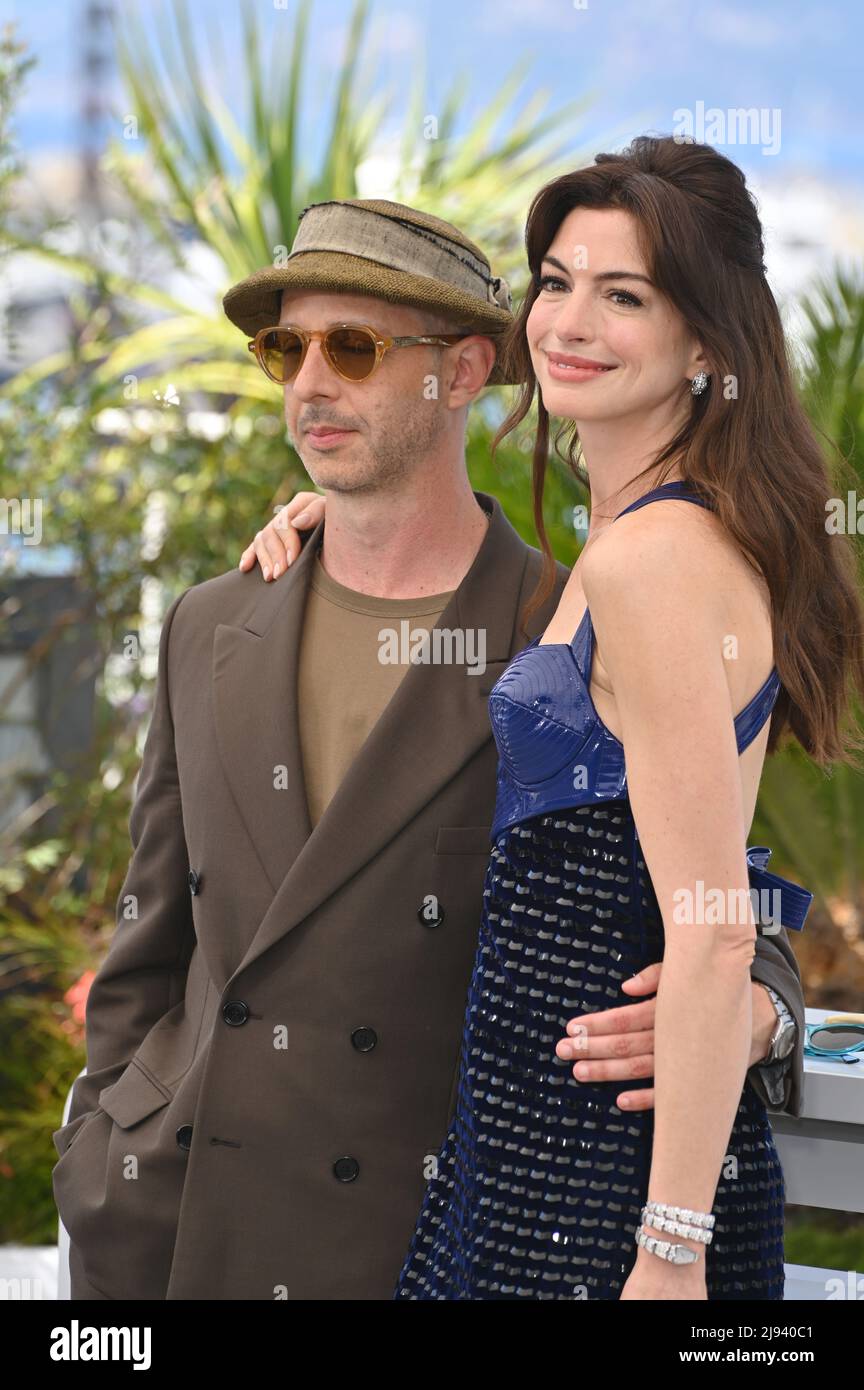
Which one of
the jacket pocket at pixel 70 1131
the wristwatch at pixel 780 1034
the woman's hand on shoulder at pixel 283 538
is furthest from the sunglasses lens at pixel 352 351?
the jacket pocket at pixel 70 1131

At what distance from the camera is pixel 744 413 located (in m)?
1.57

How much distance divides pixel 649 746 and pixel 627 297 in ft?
1.67

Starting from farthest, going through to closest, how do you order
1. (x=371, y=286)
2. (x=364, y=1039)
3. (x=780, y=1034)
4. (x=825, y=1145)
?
(x=825, y=1145)
(x=371, y=286)
(x=364, y=1039)
(x=780, y=1034)

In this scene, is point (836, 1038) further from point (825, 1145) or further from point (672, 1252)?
point (672, 1252)

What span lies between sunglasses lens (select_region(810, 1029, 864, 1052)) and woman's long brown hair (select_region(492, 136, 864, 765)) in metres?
0.74

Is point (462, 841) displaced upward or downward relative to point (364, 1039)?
upward

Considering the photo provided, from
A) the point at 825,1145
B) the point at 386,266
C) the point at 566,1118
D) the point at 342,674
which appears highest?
the point at 386,266

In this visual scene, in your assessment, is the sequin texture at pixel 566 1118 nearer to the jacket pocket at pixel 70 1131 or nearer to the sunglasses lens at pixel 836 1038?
the sunglasses lens at pixel 836 1038

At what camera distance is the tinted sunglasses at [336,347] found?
2.05 m

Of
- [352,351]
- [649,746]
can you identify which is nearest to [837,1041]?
[649,746]

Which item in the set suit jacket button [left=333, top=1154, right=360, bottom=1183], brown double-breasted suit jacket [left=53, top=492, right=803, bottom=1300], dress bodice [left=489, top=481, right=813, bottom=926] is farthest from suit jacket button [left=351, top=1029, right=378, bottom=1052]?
dress bodice [left=489, top=481, right=813, bottom=926]

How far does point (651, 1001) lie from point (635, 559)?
469 millimetres

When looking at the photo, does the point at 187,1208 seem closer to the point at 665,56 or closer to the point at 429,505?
the point at 429,505

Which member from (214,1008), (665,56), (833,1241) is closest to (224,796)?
(214,1008)
